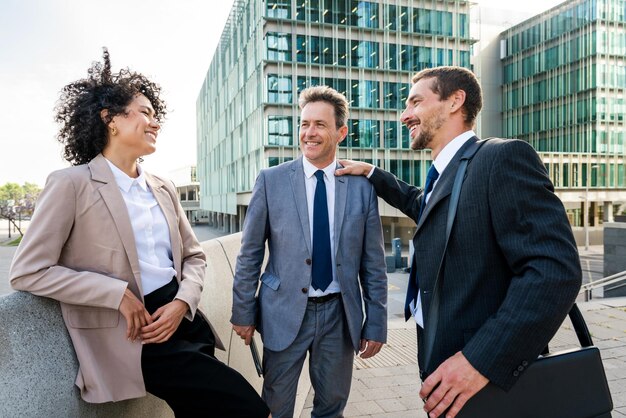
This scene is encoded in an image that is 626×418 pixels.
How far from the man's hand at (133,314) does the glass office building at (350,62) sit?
3269cm

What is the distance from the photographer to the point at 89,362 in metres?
1.89

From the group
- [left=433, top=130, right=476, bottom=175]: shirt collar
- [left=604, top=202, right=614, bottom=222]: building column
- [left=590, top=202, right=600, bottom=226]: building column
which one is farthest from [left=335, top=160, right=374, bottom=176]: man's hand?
[left=590, top=202, right=600, bottom=226]: building column

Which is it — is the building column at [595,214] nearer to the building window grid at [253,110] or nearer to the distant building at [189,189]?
the building window grid at [253,110]

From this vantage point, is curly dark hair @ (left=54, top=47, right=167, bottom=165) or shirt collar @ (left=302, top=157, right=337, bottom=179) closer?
curly dark hair @ (left=54, top=47, right=167, bottom=165)

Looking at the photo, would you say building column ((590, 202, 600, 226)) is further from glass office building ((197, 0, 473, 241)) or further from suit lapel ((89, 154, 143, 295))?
suit lapel ((89, 154, 143, 295))

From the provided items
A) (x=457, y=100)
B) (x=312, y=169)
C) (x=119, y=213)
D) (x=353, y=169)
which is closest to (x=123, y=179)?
(x=119, y=213)

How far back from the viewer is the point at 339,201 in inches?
116

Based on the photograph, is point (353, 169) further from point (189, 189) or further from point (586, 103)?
point (189, 189)

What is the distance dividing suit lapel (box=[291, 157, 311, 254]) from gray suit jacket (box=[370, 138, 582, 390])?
0.93m

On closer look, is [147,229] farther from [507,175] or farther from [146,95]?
[507,175]

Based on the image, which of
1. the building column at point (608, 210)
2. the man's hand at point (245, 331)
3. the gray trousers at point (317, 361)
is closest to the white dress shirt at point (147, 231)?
the man's hand at point (245, 331)

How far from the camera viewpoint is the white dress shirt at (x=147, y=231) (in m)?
2.19

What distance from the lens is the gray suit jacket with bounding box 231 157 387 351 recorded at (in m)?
2.83

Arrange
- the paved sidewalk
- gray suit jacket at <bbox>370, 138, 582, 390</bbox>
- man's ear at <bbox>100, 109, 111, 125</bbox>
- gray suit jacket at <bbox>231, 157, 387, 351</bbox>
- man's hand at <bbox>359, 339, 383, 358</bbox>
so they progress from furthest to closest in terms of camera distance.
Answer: the paved sidewalk
man's hand at <bbox>359, 339, 383, 358</bbox>
gray suit jacket at <bbox>231, 157, 387, 351</bbox>
man's ear at <bbox>100, 109, 111, 125</bbox>
gray suit jacket at <bbox>370, 138, 582, 390</bbox>
